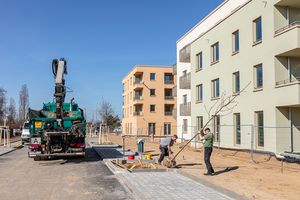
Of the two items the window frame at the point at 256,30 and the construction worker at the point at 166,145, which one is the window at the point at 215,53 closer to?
the window frame at the point at 256,30

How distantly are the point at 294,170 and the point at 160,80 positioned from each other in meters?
56.3

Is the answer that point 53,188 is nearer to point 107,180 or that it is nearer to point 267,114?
point 107,180

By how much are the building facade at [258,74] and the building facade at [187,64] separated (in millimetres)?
2933

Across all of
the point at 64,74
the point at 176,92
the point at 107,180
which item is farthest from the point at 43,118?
the point at 176,92

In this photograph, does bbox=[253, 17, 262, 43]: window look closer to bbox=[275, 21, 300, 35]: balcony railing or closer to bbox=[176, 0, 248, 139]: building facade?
bbox=[275, 21, 300, 35]: balcony railing

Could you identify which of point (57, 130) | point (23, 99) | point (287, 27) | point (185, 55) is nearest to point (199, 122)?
point (185, 55)

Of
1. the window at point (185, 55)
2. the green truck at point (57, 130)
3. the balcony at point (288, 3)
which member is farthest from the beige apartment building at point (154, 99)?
the green truck at point (57, 130)

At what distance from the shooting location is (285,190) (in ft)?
35.6

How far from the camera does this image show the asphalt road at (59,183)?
10344 mm

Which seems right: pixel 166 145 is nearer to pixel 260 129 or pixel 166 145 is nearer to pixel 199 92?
pixel 260 129

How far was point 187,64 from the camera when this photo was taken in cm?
3931

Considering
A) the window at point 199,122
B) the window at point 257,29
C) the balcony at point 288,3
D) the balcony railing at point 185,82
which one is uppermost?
the balcony at point 288,3

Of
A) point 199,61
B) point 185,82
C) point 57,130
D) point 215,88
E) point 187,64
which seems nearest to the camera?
point 57,130

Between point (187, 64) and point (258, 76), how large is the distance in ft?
55.2
